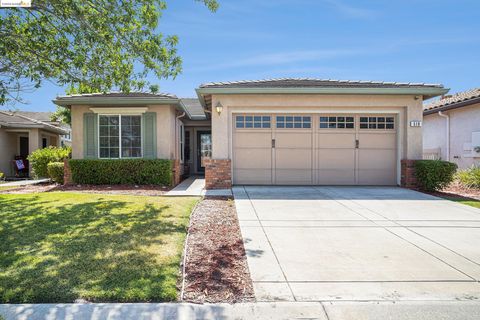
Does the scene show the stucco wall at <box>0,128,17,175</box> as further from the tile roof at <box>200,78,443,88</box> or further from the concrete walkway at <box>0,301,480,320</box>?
the concrete walkway at <box>0,301,480,320</box>

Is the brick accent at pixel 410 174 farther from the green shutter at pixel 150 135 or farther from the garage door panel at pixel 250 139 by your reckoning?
the green shutter at pixel 150 135

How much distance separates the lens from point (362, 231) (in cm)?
570

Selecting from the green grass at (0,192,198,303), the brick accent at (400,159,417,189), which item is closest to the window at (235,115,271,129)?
the green grass at (0,192,198,303)

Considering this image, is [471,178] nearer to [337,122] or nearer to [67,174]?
[337,122]

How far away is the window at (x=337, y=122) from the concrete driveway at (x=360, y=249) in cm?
354

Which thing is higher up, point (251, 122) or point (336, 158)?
point (251, 122)

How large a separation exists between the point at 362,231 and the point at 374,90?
649 centimetres

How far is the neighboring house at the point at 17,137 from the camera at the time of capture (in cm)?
1825

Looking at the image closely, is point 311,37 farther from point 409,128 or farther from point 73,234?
point 73,234

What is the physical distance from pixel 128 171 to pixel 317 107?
719 cm

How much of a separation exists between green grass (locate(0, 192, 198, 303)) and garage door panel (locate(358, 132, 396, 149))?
23.0 ft

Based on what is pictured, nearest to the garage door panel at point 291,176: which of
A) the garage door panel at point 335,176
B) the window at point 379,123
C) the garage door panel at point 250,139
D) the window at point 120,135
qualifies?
the garage door panel at point 335,176

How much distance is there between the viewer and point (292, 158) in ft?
37.2

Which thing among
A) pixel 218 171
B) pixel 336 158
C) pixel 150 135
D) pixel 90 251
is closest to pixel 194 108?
pixel 150 135
